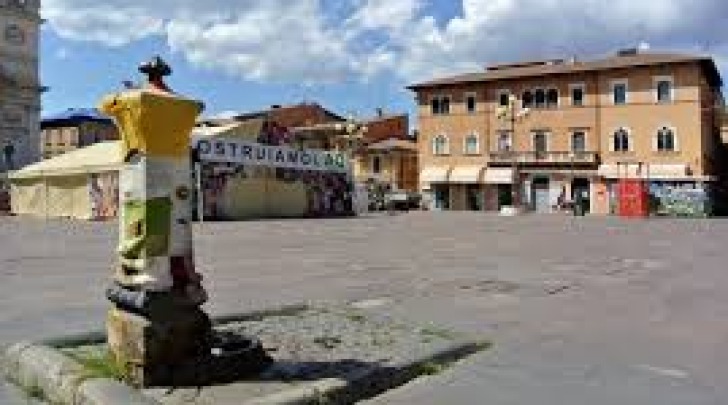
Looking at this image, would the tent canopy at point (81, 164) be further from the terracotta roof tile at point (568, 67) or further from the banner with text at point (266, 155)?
the terracotta roof tile at point (568, 67)

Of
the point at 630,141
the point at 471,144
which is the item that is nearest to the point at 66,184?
the point at 471,144

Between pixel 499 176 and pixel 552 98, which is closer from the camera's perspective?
pixel 552 98

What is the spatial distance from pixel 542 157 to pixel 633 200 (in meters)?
11.7

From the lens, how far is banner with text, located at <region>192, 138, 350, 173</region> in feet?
133

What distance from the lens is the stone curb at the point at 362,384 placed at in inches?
203

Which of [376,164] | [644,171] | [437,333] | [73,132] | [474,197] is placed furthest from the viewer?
[73,132]

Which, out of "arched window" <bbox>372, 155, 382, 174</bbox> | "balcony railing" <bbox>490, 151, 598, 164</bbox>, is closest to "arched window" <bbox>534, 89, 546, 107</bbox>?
"balcony railing" <bbox>490, 151, 598, 164</bbox>

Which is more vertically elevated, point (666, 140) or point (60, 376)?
point (666, 140)

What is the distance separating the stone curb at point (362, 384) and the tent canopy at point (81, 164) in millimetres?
33449

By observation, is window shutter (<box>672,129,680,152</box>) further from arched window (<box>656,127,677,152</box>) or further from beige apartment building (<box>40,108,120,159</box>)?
beige apartment building (<box>40,108,120,159</box>)

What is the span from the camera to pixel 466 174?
65312 millimetres

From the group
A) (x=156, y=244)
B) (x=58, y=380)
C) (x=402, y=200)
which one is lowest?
(x=58, y=380)

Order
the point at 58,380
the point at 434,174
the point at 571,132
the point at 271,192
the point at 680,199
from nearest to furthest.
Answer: the point at 58,380 < the point at 271,192 < the point at 680,199 < the point at 571,132 < the point at 434,174

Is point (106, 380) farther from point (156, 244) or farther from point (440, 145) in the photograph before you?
point (440, 145)
